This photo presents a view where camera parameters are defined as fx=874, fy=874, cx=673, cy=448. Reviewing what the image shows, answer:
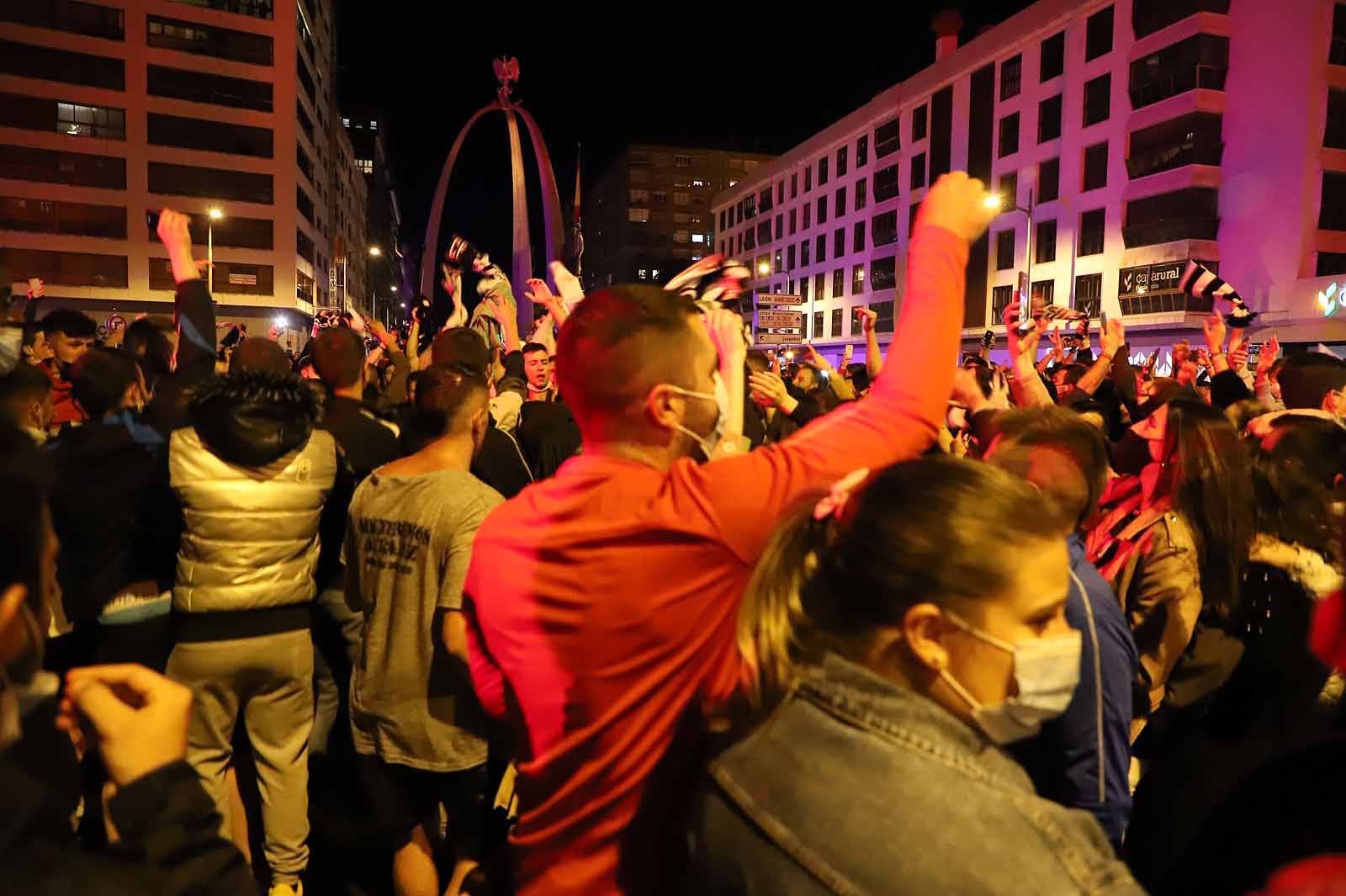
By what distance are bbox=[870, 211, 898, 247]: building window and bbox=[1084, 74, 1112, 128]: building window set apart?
16.2 meters

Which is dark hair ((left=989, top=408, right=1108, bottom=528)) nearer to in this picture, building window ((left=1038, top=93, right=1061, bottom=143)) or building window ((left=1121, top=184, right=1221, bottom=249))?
building window ((left=1121, top=184, right=1221, bottom=249))

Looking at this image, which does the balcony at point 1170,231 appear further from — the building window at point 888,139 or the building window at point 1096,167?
the building window at point 888,139

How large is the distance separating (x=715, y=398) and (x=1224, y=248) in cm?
3879

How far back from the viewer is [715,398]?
6.55 feet

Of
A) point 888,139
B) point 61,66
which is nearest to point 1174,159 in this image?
point 888,139

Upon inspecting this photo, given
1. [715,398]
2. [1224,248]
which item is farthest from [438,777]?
[1224,248]

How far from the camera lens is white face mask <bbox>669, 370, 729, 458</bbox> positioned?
1919 mm

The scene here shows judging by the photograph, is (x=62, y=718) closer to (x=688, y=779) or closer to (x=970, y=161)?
(x=688, y=779)

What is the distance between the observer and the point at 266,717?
373cm

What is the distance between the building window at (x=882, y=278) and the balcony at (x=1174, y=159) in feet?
58.9

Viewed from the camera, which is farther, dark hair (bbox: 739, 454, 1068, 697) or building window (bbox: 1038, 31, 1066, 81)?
building window (bbox: 1038, 31, 1066, 81)

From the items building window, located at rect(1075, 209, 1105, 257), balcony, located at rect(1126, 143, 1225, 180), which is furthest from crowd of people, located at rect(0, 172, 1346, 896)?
building window, located at rect(1075, 209, 1105, 257)

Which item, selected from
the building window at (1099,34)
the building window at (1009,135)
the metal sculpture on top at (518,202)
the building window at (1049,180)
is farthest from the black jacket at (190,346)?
the building window at (1009,135)

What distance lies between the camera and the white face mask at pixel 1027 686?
57.7 inches
